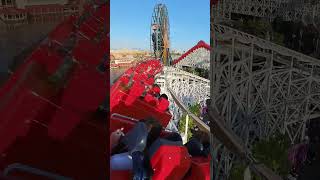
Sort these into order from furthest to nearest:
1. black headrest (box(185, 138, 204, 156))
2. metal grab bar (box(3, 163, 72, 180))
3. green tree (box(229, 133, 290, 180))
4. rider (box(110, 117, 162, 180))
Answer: green tree (box(229, 133, 290, 180)) < black headrest (box(185, 138, 204, 156)) < rider (box(110, 117, 162, 180)) < metal grab bar (box(3, 163, 72, 180))

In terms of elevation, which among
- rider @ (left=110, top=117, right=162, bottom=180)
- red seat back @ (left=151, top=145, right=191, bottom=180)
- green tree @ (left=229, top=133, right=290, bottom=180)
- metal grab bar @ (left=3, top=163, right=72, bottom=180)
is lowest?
green tree @ (left=229, top=133, right=290, bottom=180)

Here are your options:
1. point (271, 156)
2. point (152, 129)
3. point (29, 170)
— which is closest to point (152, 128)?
point (152, 129)

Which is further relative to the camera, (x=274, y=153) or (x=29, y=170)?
(x=274, y=153)

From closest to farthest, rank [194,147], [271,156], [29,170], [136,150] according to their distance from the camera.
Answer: [29,170] < [136,150] < [194,147] < [271,156]

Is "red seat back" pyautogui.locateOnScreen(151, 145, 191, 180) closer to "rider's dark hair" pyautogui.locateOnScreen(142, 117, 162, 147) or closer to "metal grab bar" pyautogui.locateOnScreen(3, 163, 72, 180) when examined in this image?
"rider's dark hair" pyautogui.locateOnScreen(142, 117, 162, 147)

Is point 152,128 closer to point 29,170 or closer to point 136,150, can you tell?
point 136,150

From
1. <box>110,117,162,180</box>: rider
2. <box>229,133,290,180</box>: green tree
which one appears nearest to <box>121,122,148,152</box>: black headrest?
<box>110,117,162,180</box>: rider

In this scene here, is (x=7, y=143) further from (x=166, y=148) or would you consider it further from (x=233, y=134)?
(x=233, y=134)

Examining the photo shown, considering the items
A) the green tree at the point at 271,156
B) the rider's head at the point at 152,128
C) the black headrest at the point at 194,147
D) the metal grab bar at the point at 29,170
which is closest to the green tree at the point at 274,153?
the green tree at the point at 271,156

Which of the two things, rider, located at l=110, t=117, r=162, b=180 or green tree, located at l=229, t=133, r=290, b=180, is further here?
green tree, located at l=229, t=133, r=290, b=180

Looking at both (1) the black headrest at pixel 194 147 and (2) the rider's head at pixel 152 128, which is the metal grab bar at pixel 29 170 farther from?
(1) the black headrest at pixel 194 147

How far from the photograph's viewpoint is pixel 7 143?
2.17 ft

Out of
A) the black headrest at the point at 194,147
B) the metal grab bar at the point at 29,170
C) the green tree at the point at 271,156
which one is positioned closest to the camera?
the metal grab bar at the point at 29,170

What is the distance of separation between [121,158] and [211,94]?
362mm
